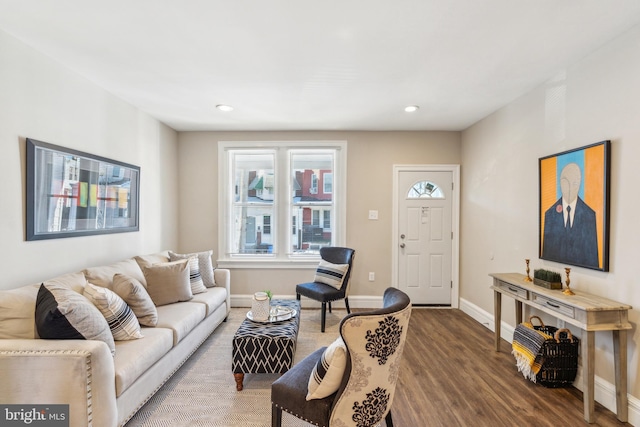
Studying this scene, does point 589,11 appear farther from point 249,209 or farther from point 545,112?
point 249,209

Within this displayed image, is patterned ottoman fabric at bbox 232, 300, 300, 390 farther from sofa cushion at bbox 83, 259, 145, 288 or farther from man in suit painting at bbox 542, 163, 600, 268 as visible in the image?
man in suit painting at bbox 542, 163, 600, 268

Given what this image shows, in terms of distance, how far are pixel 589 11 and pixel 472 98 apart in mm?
1339

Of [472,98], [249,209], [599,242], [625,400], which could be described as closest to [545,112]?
[472,98]

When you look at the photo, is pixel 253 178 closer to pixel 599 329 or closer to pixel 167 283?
pixel 167 283

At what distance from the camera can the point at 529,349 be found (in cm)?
244

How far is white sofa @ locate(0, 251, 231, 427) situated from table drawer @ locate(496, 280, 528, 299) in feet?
9.56

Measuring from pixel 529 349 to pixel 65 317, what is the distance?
3.22 metres

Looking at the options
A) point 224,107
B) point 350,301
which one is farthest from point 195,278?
point 350,301

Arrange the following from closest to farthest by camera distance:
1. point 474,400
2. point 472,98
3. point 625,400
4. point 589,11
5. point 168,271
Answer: point 589,11, point 625,400, point 474,400, point 168,271, point 472,98

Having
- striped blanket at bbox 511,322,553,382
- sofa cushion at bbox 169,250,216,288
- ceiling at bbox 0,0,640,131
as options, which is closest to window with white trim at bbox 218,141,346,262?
sofa cushion at bbox 169,250,216,288

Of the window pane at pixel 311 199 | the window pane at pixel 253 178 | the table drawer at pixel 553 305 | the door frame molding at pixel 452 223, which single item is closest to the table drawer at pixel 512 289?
the table drawer at pixel 553 305

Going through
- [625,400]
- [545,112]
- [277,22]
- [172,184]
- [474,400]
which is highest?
[277,22]

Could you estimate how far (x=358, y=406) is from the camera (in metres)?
1.48

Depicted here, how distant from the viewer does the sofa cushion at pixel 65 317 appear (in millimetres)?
1671
